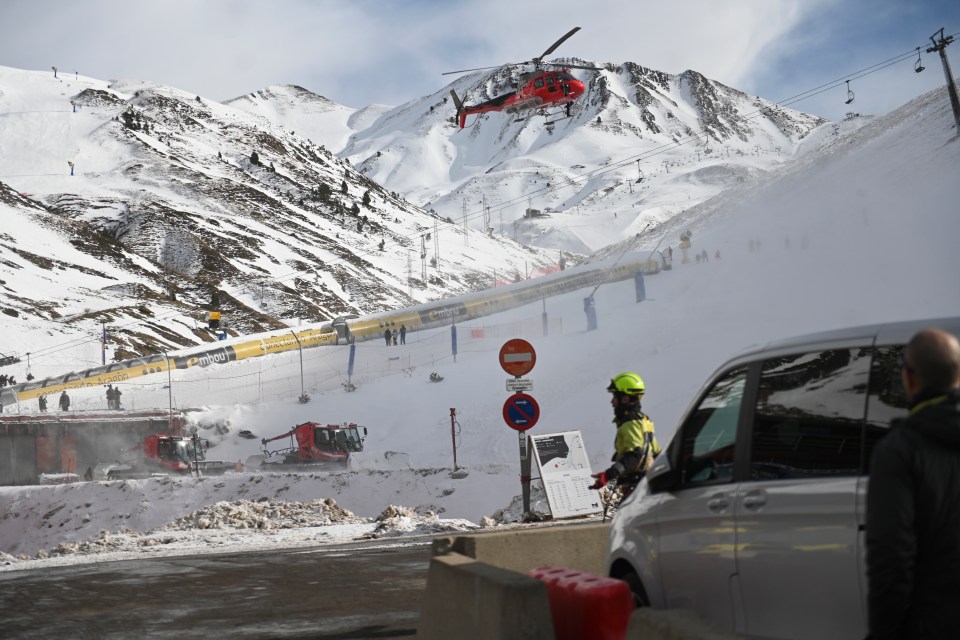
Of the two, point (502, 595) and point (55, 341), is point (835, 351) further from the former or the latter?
point (55, 341)

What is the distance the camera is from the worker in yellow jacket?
8.20 metres

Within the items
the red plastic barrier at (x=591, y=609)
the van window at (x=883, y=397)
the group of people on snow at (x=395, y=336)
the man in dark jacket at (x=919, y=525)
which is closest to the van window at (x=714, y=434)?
the red plastic barrier at (x=591, y=609)

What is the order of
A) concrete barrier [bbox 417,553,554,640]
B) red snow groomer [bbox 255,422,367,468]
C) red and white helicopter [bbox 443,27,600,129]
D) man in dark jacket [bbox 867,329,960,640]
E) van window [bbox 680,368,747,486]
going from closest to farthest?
man in dark jacket [bbox 867,329,960,640], concrete barrier [bbox 417,553,554,640], van window [bbox 680,368,747,486], red snow groomer [bbox 255,422,367,468], red and white helicopter [bbox 443,27,600,129]

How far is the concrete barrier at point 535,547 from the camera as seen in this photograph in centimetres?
693

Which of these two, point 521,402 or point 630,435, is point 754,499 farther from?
point 521,402

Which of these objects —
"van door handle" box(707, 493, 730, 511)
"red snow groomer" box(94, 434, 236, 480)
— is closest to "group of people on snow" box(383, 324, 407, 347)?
"red snow groomer" box(94, 434, 236, 480)

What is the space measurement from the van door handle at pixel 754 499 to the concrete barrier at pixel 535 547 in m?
2.55

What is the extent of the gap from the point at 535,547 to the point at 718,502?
2.92 m

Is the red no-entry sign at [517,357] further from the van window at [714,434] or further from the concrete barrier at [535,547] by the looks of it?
the van window at [714,434]

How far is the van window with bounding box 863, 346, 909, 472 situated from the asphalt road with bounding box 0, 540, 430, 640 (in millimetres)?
4095

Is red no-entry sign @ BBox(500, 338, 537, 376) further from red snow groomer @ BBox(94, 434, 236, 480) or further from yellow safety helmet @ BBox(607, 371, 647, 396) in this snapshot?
red snow groomer @ BBox(94, 434, 236, 480)

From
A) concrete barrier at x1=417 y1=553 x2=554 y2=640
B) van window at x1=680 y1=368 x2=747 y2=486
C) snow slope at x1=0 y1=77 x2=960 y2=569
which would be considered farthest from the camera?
snow slope at x1=0 y1=77 x2=960 y2=569

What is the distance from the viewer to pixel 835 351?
4.22m

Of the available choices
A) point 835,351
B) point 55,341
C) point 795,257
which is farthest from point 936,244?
point 55,341
